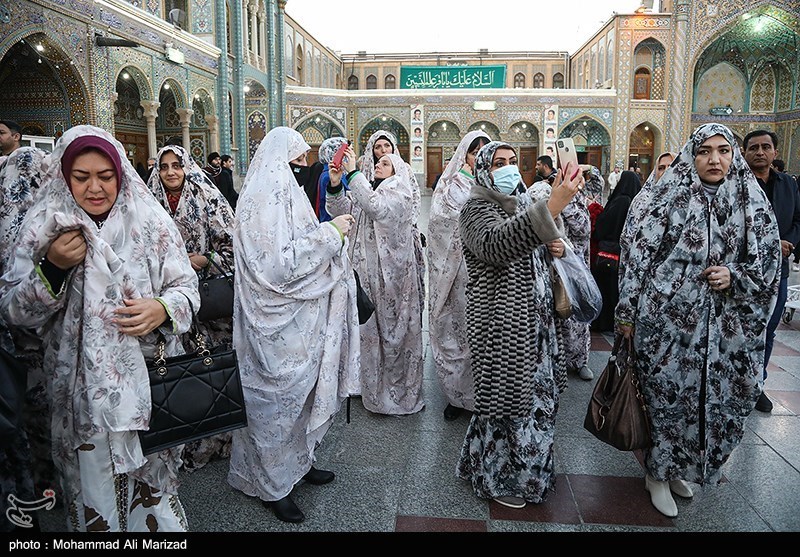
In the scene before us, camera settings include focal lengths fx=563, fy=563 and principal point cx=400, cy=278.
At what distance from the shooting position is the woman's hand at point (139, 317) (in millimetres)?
1391

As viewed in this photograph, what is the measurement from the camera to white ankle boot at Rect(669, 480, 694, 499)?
203 centimetres

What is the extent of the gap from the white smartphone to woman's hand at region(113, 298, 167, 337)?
1.20m

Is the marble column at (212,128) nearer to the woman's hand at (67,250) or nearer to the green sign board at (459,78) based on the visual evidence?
the green sign board at (459,78)

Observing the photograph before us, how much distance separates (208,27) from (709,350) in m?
14.2

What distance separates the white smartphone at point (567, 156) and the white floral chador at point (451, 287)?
3.51 feet

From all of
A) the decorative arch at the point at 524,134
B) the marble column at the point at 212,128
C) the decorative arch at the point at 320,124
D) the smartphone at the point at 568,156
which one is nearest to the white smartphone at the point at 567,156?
the smartphone at the point at 568,156

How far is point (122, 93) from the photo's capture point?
41.9ft

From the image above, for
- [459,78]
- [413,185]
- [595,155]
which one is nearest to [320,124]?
[459,78]

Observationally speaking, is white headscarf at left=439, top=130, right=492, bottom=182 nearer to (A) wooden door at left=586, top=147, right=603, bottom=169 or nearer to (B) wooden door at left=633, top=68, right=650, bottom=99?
(A) wooden door at left=586, top=147, right=603, bottom=169

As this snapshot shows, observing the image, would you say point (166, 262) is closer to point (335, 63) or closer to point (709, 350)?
point (709, 350)

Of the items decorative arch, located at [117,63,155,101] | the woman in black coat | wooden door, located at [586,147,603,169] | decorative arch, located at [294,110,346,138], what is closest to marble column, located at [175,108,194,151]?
decorative arch, located at [117,63,155,101]

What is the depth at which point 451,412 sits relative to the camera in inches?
109
